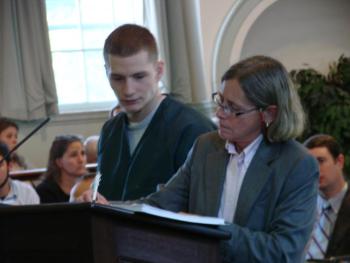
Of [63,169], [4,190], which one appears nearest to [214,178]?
[4,190]

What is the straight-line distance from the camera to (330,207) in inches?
114

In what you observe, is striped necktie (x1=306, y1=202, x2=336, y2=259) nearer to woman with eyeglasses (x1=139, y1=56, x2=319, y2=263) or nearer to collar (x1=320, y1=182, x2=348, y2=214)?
collar (x1=320, y1=182, x2=348, y2=214)

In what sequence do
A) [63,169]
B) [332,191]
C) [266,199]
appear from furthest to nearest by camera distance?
[63,169] < [332,191] < [266,199]

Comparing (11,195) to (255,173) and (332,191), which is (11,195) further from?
(255,173)

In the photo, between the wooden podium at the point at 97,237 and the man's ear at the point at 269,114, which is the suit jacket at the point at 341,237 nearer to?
the man's ear at the point at 269,114

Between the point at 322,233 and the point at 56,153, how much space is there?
5.95ft

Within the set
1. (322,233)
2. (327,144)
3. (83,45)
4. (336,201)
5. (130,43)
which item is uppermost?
(130,43)

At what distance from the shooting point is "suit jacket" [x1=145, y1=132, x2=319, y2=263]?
1490 mm

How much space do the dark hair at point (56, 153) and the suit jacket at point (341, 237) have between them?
6.07 ft

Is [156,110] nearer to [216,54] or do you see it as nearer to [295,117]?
[295,117]

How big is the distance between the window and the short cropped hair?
14.3 feet

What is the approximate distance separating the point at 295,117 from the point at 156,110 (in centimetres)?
43

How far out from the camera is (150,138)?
1832 mm

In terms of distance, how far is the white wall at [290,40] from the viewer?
5750 mm
